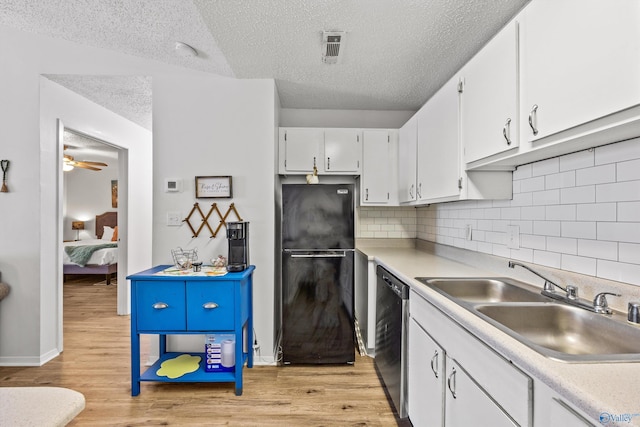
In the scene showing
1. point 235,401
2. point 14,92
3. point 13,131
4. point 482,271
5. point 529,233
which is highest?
point 14,92

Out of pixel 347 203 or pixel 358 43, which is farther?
pixel 347 203

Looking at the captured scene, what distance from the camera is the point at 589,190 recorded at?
4.60ft

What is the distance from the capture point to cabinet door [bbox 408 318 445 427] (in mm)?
1439

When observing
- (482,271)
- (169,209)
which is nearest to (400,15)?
(482,271)

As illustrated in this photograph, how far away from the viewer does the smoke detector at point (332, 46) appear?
80.2 inches

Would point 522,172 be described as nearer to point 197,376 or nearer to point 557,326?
point 557,326

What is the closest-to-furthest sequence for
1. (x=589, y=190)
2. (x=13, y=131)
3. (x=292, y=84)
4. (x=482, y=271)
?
(x=589, y=190) < (x=482, y=271) < (x=13, y=131) < (x=292, y=84)

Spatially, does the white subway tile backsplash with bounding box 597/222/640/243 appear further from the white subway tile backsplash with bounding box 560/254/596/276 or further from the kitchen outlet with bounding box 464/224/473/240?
the kitchen outlet with bounding box 464/224/473/240

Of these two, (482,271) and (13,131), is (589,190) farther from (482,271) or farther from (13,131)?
(13,131)

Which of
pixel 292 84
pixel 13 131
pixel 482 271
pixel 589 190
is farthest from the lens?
pixel 292 84

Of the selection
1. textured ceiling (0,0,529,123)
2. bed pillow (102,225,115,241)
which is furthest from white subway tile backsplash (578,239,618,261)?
bed pillow (102,225,115,241)

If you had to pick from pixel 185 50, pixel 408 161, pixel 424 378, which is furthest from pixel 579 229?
pixel 185 50

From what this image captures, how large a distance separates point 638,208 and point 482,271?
3.30ft

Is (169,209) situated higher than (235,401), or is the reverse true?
(169,209)
